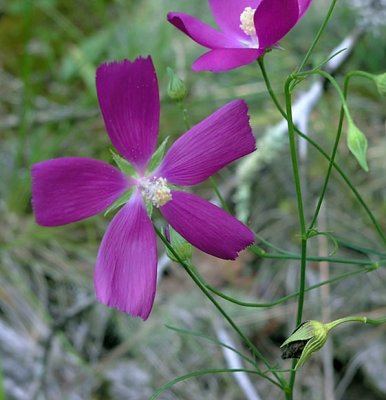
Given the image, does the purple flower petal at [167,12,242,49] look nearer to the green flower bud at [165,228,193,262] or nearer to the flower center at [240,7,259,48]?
the flower center at [240,7,259,48]

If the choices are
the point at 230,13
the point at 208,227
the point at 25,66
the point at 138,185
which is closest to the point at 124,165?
the point at 138,185

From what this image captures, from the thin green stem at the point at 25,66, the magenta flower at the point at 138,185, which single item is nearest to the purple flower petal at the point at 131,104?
the magenta flower at the point at 138,185

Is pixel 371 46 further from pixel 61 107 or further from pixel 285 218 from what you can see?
pixel 61 107

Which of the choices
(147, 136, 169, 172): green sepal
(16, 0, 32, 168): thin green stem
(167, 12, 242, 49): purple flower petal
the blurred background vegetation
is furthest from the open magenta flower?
(16, 0, 32, 168): thin green stem

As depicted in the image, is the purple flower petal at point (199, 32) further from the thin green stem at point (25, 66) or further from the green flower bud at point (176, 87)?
the thin green stem at point (25, 66)

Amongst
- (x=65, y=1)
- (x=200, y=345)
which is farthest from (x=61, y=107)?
(x=200, y=345)
